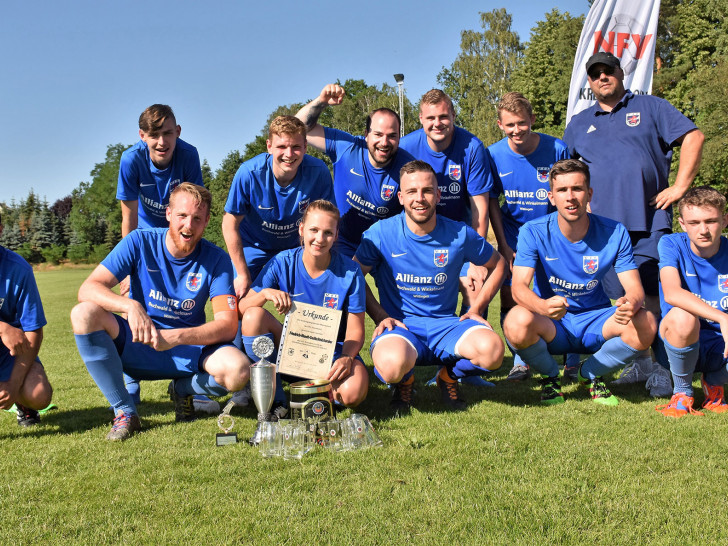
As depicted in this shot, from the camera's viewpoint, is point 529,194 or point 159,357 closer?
point 159,357

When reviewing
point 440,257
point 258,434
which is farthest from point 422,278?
point 258,434

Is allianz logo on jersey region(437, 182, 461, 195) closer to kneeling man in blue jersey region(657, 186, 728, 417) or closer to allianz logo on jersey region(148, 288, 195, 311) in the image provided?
kneeling man in blue jersey region(657, 186, 728, 417)

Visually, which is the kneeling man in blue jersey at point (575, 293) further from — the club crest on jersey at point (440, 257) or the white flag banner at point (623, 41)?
the white flag banner at point (623, 41)

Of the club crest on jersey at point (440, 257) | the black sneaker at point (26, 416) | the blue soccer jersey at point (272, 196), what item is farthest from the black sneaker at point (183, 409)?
the club crest on jersey at point (440, 257)

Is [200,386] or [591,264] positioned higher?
[591,264]

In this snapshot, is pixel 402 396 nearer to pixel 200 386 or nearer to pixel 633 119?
pixel 200 386

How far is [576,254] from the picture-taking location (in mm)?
4785

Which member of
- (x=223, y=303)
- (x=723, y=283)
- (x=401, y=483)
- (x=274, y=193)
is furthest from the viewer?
(x=274, y=193)

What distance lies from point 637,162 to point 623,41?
4.93 meters

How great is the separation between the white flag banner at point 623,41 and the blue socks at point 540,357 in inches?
210

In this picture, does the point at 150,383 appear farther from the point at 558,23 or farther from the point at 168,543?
the point at 558,23

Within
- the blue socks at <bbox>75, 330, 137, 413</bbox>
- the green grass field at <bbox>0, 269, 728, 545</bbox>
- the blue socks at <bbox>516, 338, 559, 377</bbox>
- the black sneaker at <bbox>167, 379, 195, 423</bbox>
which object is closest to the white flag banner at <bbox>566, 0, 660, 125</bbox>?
the blue socks at <bbox>516, 338, 559, 377</bbox>

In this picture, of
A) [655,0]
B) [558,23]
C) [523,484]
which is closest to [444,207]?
[523,484]

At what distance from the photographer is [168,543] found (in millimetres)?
2525
